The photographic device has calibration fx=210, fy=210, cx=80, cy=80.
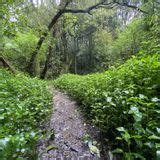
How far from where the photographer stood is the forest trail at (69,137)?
239cm

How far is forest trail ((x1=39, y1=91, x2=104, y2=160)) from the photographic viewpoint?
7.85ft

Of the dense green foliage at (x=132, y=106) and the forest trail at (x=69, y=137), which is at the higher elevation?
the dense green foliage at (x=132, y=106)

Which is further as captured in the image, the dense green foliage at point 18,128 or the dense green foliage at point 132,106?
the dense green foliage at point 132,106

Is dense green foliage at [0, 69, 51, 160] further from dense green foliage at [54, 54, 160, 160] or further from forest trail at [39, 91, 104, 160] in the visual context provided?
dense green foliage at [54, 54, 160, 160]

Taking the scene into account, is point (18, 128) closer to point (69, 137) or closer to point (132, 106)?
point (69, 137)

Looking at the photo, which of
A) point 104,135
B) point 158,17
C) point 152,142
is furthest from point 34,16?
point 152,142

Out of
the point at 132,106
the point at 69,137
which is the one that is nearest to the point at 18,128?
the point at 69,137

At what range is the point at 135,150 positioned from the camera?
6.69 ft

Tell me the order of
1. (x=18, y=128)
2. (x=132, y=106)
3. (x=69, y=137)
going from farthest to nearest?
1. (x=69, y=137)
2. (x=18, y=128)
3. (x=132, y=106)

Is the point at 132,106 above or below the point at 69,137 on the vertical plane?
above

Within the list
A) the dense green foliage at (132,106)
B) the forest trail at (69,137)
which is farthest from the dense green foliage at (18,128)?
the dense green foliage at (132,106)

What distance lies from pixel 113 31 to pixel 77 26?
6180mm

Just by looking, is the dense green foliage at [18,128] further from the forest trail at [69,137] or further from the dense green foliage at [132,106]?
the dense green foliage at [132,106]

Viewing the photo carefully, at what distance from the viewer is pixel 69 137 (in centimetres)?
294
